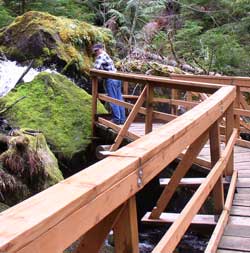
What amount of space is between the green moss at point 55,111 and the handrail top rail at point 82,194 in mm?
5097

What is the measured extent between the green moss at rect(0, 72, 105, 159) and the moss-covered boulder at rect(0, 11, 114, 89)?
5.80ft

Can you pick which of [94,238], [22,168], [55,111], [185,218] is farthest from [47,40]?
[94,238]

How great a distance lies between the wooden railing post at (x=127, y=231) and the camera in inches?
66.6

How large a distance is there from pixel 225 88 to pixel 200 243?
8.23ft

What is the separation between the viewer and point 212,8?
56.0ft

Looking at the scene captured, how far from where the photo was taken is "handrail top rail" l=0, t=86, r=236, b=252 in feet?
3.61

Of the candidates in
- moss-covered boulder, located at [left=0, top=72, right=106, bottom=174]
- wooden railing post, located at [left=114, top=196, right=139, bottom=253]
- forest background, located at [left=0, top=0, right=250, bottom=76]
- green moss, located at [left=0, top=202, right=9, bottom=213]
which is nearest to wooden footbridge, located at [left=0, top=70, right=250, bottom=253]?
wooden railing post, located at [left=114, top=196, right=139, bottom=253]

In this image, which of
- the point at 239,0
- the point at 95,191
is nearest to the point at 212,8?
the point at 239,0

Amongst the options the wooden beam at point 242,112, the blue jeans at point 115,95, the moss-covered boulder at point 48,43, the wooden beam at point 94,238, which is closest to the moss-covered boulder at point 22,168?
Result: the wooden beam at point 242,112

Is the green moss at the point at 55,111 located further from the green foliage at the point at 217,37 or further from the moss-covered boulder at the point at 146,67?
the green foliage at the point at 217,37

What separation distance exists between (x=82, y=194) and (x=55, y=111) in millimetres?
6624

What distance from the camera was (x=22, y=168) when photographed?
4.67 metres

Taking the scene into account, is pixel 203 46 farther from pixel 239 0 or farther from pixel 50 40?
pixel 50 40

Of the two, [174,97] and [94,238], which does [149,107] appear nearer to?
[174,97]
